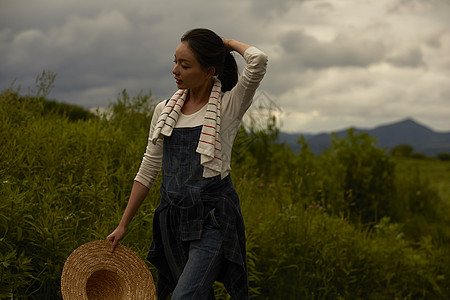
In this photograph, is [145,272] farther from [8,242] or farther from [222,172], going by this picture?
[8,242]

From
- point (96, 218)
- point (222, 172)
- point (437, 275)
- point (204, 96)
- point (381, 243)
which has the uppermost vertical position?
point (204, 96)

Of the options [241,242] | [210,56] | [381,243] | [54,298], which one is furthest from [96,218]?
[381,243]

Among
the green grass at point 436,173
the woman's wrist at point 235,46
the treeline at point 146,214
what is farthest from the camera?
the green grass at point 436,173

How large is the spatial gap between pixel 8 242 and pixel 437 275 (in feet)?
17.6

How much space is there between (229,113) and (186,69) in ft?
1.18

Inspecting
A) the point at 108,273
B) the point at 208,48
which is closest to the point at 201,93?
the point at 208,48

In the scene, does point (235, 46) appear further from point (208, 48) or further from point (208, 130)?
point (208, 130)

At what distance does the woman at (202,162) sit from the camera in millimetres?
2717

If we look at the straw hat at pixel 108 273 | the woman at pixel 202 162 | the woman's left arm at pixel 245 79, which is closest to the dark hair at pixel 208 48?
the woman at pixel 202 162

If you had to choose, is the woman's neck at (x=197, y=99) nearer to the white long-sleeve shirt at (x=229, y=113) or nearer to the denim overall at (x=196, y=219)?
the white long-sleeve shirt at (x=229, y=113)

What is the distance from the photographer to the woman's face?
2768mm

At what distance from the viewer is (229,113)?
2.87 meters

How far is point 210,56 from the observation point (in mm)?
2791

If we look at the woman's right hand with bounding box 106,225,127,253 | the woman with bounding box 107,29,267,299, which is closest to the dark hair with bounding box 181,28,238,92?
the woman with bounding box 107,29,267,299
